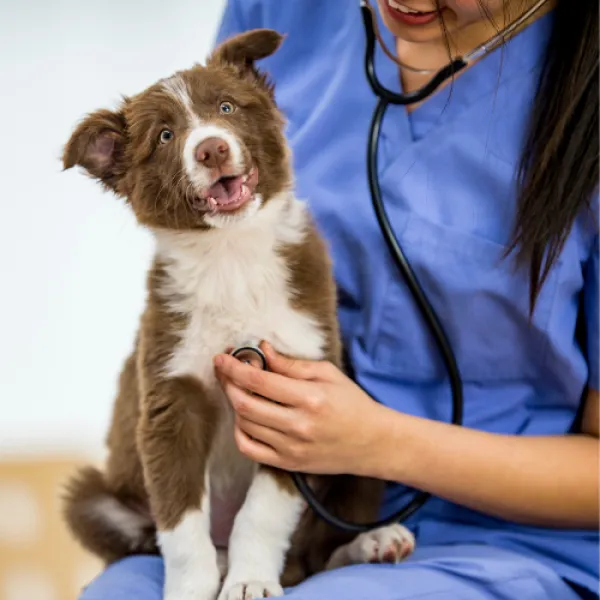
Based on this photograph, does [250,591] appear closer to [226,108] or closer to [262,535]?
[262,535]

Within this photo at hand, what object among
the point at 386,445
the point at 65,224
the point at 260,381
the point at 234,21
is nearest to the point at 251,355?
the point at 260,381

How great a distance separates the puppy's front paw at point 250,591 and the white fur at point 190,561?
Result: 0.03 metres

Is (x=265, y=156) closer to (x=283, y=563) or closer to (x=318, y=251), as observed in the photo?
(x=318, y=251)

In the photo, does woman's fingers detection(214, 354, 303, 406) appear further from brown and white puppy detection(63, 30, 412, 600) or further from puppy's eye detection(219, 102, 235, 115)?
puppy's eye detection(219, 102, 235, 115)

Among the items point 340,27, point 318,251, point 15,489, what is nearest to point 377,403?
point 318,251

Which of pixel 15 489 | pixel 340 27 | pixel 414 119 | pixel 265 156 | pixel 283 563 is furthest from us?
pixel 15 489

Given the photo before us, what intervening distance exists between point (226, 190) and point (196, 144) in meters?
0.09

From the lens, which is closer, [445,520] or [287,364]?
[287,364]

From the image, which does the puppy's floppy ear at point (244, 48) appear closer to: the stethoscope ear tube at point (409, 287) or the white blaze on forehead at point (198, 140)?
the white blaze on forehead at point (198, 140)

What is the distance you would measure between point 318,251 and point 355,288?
156 millimetres

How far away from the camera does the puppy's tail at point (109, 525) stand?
1510 millimetres

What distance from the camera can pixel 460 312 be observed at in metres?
1.41

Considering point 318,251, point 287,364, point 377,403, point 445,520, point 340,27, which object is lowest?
point 445,520

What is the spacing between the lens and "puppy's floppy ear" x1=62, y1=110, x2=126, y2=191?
1166mm
